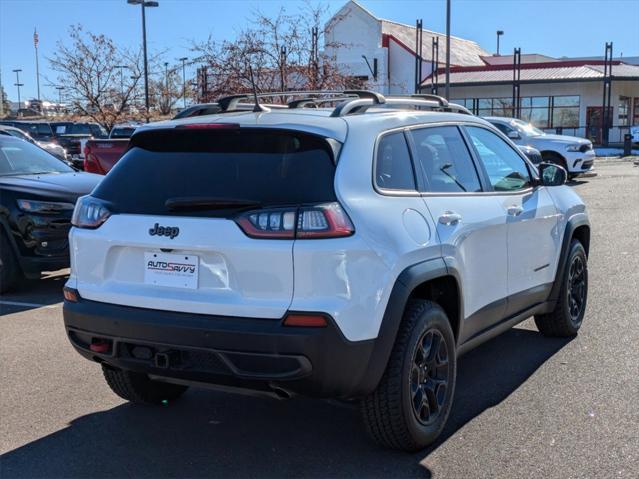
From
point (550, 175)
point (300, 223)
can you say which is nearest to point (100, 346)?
point (300, 223)

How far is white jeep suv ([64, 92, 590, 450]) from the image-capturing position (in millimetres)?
3295

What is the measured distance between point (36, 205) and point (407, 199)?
5.11 meters

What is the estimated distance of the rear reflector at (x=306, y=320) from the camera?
3252 millimetres

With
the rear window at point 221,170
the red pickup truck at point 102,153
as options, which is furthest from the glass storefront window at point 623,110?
the rear window at point 221,170

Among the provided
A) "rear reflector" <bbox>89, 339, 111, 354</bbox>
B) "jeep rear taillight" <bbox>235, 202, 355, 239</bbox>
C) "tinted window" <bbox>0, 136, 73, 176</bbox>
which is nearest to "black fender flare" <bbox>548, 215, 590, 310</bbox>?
"jeep rear taillight" <bbox>235, 202, 355, 239</bbox>

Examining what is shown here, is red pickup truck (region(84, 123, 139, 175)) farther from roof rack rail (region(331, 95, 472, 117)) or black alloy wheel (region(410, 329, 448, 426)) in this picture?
black alloy wheel (region(410, 329, 448, 426))

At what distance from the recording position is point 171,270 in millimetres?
3510

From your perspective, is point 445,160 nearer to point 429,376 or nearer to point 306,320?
point 429,376

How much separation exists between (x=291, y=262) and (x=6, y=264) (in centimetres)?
538

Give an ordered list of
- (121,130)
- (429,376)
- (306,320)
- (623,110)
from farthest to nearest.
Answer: (623,110) → (121,130) → (429,376) → (306,320)

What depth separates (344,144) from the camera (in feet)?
11.8

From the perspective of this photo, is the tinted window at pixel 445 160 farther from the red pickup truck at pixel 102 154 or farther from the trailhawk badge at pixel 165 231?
the red pickup truck at pixel 102 154

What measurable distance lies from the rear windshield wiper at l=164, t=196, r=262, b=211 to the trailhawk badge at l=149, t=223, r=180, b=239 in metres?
0.10

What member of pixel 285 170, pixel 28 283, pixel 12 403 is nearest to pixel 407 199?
pixel 285 170
